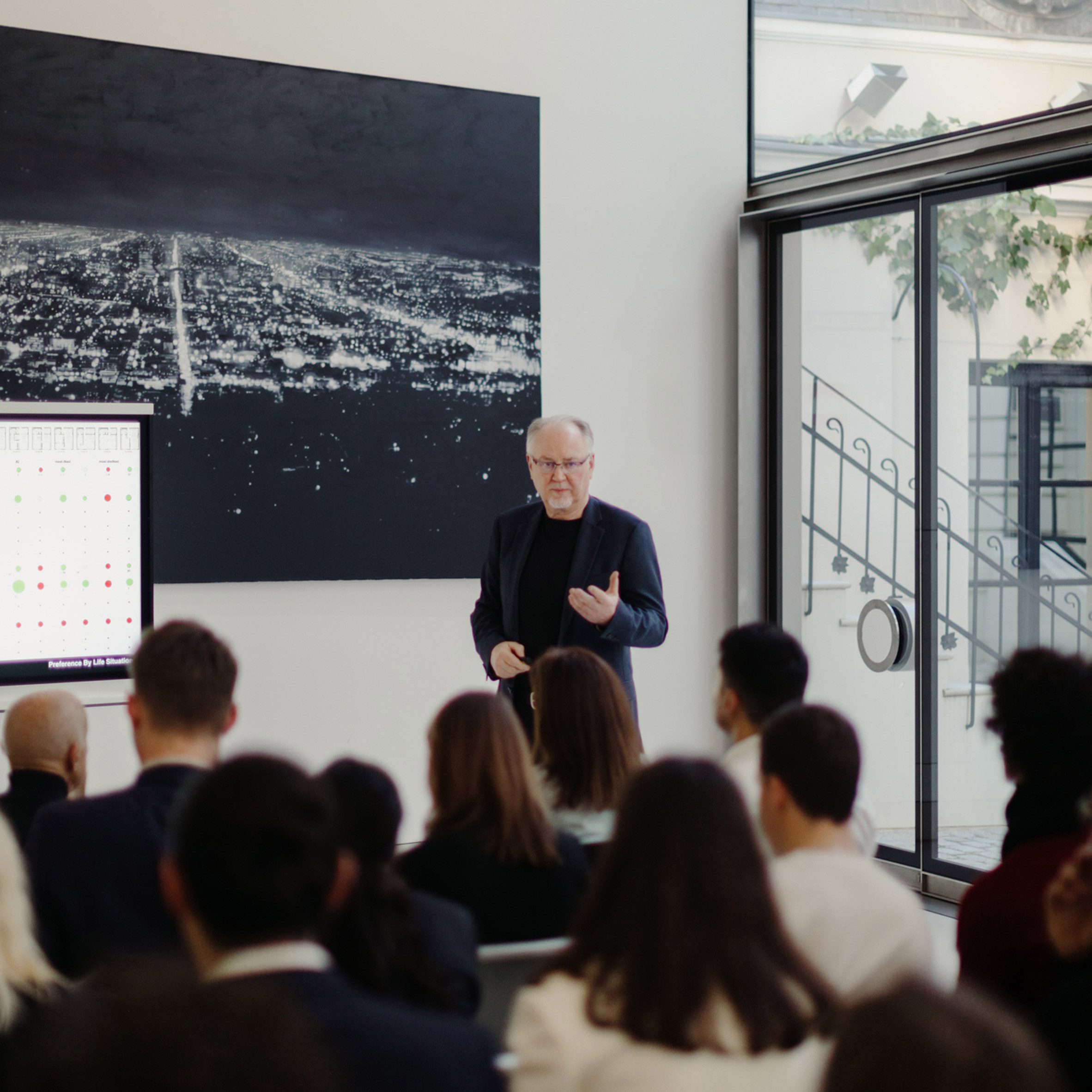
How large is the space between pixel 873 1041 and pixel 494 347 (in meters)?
4.44

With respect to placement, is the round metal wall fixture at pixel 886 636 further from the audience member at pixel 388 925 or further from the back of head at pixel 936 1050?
the back of head at pixel 936 1050

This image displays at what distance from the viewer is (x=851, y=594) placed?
17.3 feet

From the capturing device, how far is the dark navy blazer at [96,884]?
1.96 m

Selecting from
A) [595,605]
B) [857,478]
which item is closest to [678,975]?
[595,605]

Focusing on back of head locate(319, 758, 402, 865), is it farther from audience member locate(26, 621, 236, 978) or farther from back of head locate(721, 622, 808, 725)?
back of head locate(721, 622, 808, 725)

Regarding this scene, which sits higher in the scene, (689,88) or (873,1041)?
(689,88)

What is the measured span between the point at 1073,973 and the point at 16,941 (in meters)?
1.30

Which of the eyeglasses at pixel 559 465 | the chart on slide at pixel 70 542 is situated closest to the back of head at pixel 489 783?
the eyeglasses at pixel 559 465

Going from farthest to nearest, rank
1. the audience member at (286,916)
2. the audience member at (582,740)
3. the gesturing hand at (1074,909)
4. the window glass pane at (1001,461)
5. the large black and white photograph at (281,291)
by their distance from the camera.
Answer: the window glass pane at (1001,461) < the large black and white photograph at (281,291) < the audience member at (582,740) < the gesturing hand at (1074,909) < the audience member at (286,916)

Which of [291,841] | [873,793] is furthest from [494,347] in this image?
[291,841]

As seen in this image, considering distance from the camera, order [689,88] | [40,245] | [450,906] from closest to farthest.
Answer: [450,906] < [40,245] < [689,88]

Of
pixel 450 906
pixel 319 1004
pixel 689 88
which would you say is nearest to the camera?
pixel 319 1004

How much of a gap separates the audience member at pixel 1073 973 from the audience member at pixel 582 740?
1007mm

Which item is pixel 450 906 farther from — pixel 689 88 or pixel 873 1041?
pixel 689 88
